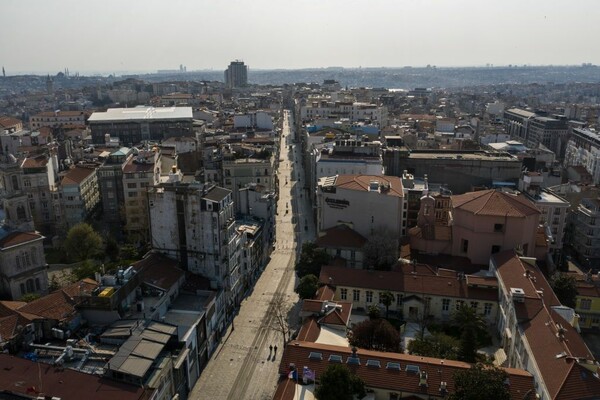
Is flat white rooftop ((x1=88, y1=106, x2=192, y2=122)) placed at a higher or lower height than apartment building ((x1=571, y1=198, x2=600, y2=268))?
higher

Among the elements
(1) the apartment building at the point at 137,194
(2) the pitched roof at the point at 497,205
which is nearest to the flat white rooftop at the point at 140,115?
(1) the apartment building at the point at 137,194

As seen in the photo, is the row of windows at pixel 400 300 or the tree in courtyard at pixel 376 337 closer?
the tree in courtyard at pixel 376 337

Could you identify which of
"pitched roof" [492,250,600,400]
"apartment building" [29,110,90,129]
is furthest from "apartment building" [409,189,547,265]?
"apartment building" [29,110,90,129]

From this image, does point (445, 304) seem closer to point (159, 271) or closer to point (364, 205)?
point (364, 205)

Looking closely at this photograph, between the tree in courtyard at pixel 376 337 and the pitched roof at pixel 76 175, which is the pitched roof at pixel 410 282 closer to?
the tree in courtyard at pixel 376 337

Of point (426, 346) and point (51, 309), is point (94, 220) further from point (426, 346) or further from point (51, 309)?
point (426, 346)

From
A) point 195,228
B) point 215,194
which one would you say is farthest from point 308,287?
point 215,194

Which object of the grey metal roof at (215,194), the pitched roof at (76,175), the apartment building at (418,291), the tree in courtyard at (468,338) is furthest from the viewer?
the pitched roof at (76,175)

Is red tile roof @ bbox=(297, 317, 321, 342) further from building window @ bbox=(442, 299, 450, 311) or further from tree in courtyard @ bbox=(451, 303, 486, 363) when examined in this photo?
building window @ bbox=(442, 299, 450, 311)
